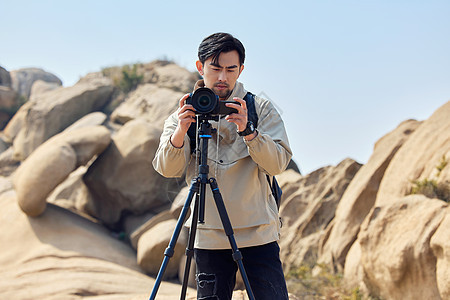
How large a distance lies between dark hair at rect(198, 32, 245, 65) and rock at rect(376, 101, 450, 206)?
3.81 meters

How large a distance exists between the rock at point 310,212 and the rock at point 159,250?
1.74 m

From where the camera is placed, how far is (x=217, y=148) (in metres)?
2.58

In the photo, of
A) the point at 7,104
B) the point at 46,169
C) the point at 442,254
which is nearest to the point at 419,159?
the point at 442,254

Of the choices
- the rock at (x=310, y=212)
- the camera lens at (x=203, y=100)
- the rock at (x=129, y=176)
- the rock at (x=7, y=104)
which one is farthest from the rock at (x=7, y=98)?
the camera lens at (x=203, y=100)

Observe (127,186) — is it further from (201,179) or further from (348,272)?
Result: (201,179)

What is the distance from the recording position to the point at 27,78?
73.5 ft

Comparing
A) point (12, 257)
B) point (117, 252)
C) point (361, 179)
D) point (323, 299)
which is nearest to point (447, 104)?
point (361, 179)

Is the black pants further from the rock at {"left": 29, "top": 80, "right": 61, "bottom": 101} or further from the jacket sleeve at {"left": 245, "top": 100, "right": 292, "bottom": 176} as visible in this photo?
the rock at {"left": 29, "top": 80, "right": 61, "bottom": 101}

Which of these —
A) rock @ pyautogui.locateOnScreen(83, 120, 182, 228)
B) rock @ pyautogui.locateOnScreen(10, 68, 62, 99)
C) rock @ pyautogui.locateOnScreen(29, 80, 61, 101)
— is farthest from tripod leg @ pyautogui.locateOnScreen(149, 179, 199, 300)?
rock @ pyautogui.locateOnScreen(10, 68, 62, 99)

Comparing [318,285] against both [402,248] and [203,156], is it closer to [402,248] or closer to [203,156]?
[402,248]

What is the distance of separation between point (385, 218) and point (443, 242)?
94 centimetres

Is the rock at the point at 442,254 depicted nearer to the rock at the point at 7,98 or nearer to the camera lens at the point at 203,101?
the camera lens at the point at 203,101

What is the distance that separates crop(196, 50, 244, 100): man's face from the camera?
261cm

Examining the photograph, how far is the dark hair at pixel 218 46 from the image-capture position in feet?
8.54
